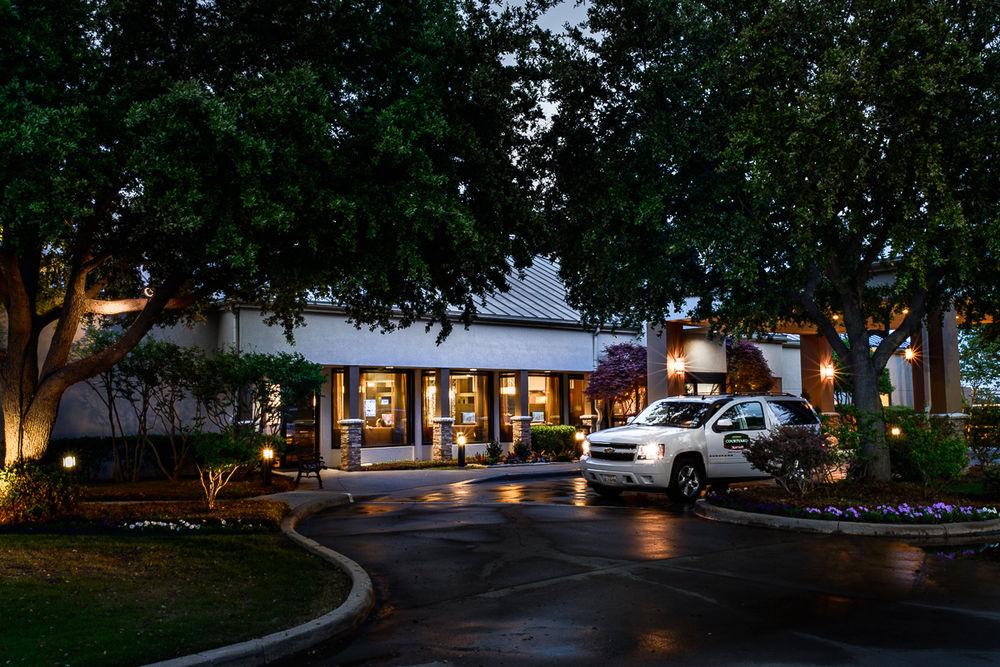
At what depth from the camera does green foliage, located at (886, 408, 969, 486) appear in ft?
48.5

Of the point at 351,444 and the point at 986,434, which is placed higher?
the point at 986,434

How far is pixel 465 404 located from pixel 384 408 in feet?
10.6

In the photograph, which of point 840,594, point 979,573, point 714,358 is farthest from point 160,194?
point 714,358

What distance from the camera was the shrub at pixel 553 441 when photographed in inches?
1132

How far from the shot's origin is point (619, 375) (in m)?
28.7

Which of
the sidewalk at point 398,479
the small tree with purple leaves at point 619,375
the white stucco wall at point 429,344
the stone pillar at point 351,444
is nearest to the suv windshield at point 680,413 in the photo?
the sidewalk at point 398,479

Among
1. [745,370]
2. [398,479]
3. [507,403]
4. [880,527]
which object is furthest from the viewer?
[745,370]

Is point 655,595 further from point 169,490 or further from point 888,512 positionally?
point 169,490

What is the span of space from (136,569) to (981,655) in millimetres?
7987

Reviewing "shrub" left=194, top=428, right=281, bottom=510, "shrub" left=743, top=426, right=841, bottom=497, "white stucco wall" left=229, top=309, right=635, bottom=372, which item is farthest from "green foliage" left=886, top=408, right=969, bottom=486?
"shrub" left=194, top=428, right=281, bottom=510

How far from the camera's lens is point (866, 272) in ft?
51.1

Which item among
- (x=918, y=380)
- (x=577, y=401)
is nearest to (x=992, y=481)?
(x=918, y=380)

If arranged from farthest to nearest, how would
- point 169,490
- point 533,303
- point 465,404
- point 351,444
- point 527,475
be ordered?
1. point 533,303
2. point 465,404
3. point 351,444
4. point 527,475
5. point 169,490

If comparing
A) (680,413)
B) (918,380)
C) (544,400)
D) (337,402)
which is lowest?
(680,413)
